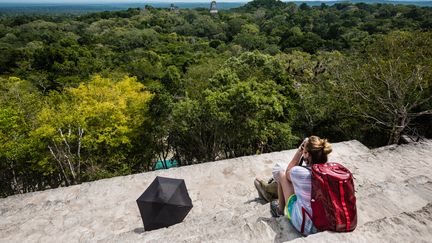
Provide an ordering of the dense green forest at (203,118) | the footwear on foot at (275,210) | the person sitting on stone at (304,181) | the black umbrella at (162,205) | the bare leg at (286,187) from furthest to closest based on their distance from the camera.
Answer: the dense green forest at (203,118)
the black umbrella at (162,205)
the footwear on foot at (275,210)
the bare leg at (286,187)
the person sitting on stone at (304,181)

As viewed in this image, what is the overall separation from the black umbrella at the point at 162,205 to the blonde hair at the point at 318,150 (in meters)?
3.44

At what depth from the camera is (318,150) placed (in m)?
3.81

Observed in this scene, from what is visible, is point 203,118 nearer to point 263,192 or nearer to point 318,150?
point 263,192

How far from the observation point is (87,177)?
40.3ft

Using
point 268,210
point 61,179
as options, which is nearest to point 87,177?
point 61,179

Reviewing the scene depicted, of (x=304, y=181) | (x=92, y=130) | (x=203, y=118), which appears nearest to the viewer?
(x=304, y=181)

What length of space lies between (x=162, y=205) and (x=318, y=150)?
363 cm

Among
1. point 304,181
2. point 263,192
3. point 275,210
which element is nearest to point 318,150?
point 304,181

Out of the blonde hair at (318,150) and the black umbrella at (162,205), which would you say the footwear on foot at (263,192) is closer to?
the black umbrella at (162,205)

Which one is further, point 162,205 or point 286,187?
point 162,205

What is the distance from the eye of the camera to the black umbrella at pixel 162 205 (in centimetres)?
604

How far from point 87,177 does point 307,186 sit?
35.9ft

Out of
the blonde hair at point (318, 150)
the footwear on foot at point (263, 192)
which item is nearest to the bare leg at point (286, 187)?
the blonde hair at point (318, 150)

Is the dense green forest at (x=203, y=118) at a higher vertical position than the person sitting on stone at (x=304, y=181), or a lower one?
lower
